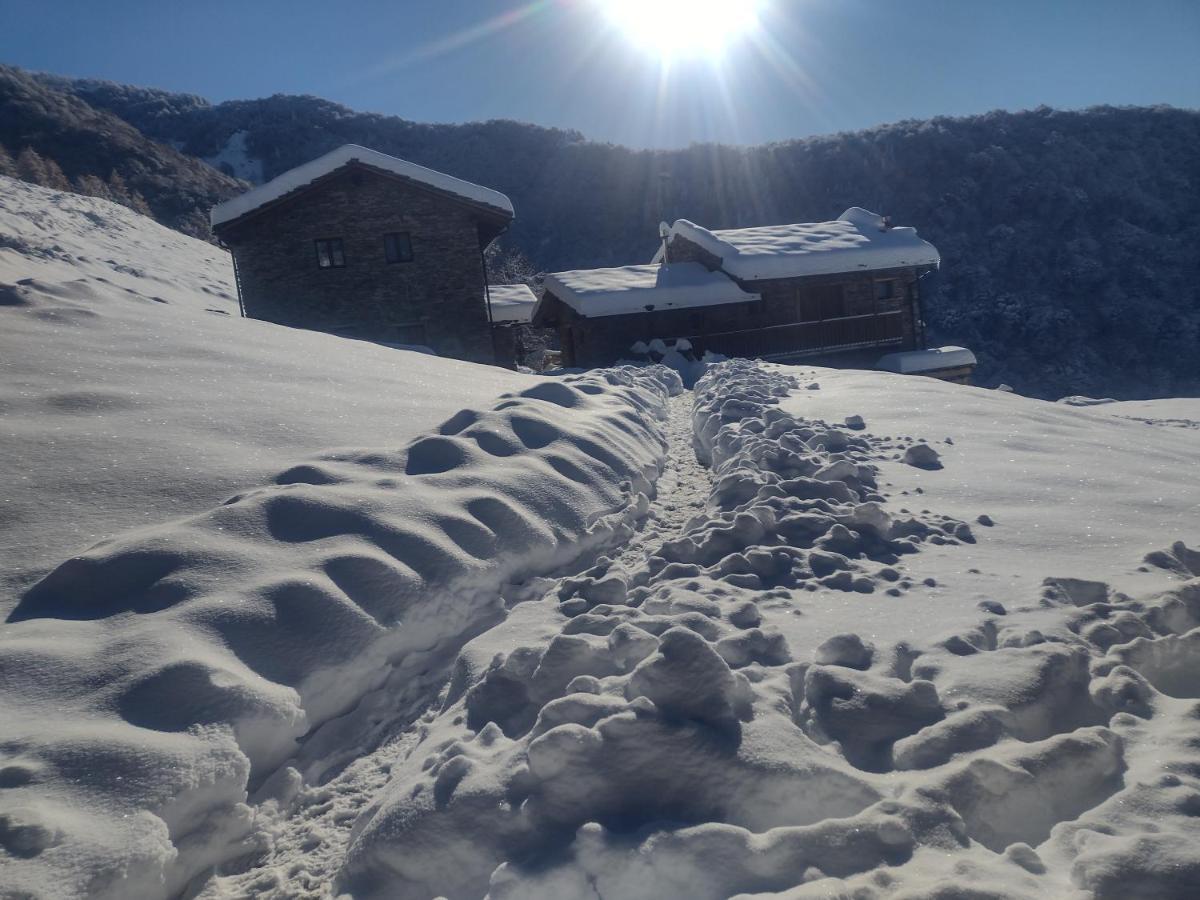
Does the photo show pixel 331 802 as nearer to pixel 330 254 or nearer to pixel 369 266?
pixel 369 266

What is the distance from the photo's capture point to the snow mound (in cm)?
200

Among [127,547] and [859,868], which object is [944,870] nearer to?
[859,868]

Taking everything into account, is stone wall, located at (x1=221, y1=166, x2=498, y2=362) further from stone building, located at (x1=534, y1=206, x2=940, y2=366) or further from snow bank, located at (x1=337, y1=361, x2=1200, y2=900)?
snow bank, located at (x1=337, y1=361, x2=1200, y2=900)

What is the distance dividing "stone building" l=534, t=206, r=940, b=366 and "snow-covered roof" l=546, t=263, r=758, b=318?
0.02 metres

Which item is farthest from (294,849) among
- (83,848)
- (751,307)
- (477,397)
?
(751,307)

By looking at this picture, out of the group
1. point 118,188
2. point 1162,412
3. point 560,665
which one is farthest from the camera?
point 118,188

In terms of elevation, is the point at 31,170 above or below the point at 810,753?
above

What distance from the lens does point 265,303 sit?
59.2ft

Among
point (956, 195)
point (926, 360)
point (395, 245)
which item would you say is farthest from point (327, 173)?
point (956, 195)

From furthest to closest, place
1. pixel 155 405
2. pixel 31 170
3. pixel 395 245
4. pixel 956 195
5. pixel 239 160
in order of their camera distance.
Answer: pixel 239 160 < pixel 956 195 < pixel 31 170 < pixel 395 245 < pixel 155 405

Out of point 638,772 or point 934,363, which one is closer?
point 638,772

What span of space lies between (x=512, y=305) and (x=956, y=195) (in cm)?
3663

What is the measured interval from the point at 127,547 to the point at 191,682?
3.35 feet

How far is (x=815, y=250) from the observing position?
21094mm
